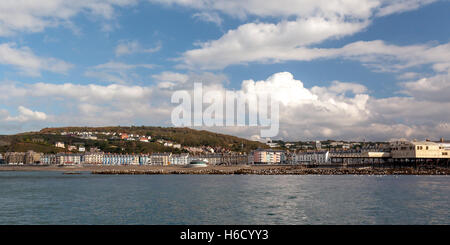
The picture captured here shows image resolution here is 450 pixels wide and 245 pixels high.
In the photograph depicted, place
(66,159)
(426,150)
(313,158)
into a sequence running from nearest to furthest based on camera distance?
(426,150) → (313,158) → (66,159)

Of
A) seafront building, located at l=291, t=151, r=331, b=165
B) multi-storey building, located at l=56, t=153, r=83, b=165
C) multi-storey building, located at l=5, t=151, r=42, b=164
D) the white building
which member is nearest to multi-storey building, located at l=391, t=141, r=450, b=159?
seafront building, located at l=291, t=151, r=331, b=165

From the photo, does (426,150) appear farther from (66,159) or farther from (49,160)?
(49,160)

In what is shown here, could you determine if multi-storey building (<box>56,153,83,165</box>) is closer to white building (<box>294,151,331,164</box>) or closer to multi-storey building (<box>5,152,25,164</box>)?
multi-storey building (<box>5,152,25,164</box>)

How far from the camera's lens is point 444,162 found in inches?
4414

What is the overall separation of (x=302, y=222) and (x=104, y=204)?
19.3m

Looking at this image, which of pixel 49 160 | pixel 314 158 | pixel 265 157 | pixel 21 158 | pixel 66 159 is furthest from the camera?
pixel 49 160

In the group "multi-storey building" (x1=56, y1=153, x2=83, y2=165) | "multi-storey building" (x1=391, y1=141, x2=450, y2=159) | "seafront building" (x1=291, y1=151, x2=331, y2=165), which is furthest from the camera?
"multi-storey building" (x1=56, y1=153, x2=83, y2=165)

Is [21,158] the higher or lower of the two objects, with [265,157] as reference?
lower

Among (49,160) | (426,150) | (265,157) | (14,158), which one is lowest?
(49,160)

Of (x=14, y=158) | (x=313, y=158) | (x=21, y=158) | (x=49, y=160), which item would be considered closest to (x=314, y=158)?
(x=313, y=158)

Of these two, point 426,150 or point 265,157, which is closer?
point 426,150
